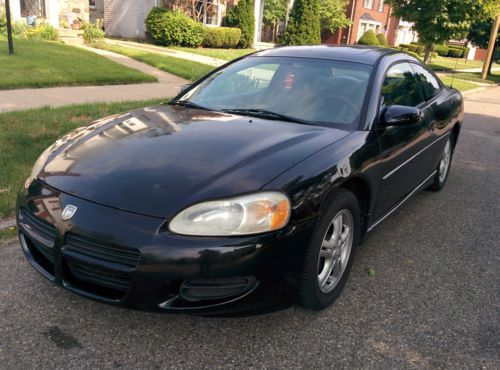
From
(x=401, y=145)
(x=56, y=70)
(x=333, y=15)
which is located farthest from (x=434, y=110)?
(x=333, y=15)

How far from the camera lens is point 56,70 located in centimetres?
991

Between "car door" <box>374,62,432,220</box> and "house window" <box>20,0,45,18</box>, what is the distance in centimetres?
2021

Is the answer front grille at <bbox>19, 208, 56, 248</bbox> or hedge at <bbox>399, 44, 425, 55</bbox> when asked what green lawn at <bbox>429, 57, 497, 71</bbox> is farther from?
Result: front grille at <bbox>19, 208, 56, 248</bbox>

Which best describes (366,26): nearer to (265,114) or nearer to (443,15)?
(443,15)

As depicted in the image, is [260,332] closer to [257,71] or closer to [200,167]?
[200,167]

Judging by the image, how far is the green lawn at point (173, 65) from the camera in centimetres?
1186

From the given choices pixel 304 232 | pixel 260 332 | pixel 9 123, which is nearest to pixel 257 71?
pixel 304 232

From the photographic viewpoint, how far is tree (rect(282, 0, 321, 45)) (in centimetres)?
2495

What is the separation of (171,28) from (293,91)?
722 inches

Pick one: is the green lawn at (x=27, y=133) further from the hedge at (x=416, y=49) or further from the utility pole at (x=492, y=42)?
the hedge at (x=416, y=49)

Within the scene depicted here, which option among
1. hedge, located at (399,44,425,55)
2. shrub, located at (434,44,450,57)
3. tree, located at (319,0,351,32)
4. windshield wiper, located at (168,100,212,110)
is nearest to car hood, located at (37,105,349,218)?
windshield wiper, located at (168,100,212,110)

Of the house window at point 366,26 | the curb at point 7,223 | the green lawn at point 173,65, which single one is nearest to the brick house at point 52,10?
the green lawn at point 173,65

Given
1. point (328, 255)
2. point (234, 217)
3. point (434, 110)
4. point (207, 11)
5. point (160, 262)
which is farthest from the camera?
point (207, 11)

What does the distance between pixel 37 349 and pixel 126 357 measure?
0.46m
